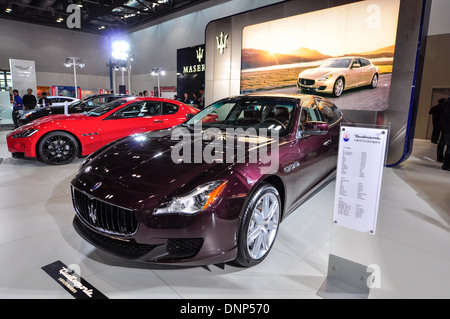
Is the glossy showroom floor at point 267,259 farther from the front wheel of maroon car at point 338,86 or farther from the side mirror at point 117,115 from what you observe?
the front wheel of maroon car at point 338,86

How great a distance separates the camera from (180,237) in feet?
5.15

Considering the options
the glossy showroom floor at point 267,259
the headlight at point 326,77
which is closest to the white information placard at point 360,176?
the glossy showroom floor at point 267,259

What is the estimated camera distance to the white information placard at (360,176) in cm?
160

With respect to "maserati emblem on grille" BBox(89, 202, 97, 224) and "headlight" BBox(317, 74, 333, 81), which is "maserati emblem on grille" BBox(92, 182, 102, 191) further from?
"headlight" BBox(317, 74, 333, 81)

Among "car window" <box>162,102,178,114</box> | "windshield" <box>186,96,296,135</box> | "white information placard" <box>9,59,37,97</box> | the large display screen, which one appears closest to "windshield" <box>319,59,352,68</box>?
the large display screen

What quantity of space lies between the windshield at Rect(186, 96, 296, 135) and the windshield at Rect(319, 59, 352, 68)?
14.8 feet

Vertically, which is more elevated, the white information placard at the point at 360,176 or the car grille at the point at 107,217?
the white information placard at the point at 360,176

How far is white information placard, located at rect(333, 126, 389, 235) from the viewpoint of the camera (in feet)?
5.26

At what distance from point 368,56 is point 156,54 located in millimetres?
13780

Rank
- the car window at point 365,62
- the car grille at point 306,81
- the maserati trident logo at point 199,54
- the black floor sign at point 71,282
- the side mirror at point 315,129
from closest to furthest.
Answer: the black floor sign at point 71,282, the side mirror at point 315,129, the car window at point 365,62, the car grille at point 306,81, the maserati trident logo at point 199,54

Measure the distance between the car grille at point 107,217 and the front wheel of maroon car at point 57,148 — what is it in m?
3.11

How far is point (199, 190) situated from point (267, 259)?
856mm
